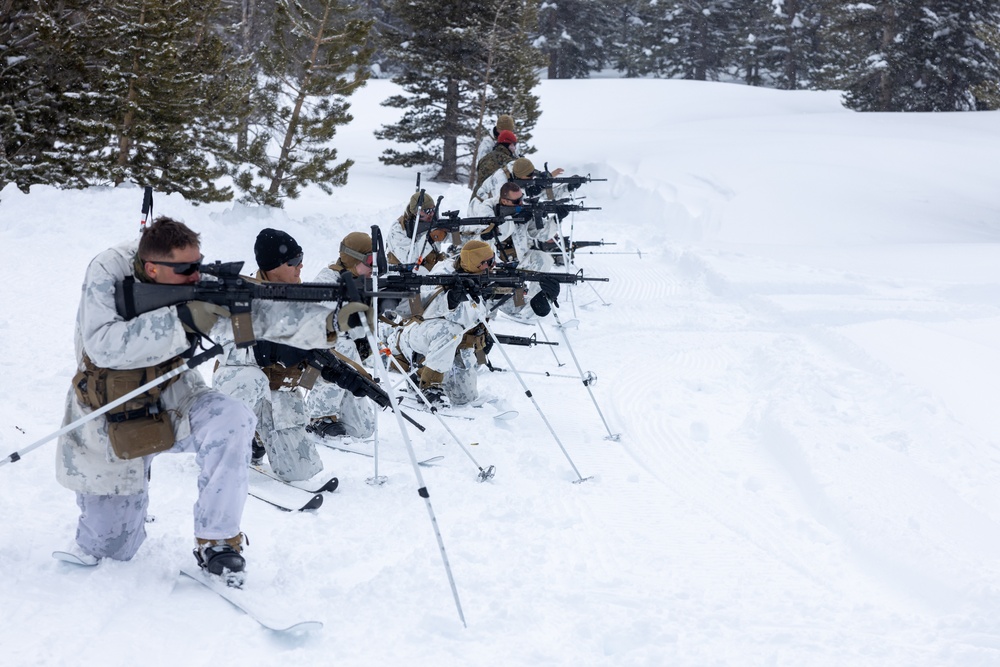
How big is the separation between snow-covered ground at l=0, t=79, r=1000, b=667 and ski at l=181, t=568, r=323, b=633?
0.16 feet

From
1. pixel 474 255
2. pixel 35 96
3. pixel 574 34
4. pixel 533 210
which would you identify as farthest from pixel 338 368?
pixel 574 34

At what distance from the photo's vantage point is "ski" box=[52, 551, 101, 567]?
3611 mm

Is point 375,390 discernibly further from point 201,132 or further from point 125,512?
point 201,132

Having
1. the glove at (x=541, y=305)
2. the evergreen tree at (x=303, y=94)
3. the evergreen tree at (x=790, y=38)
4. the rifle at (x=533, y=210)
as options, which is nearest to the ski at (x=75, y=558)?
the glove at (x=541, y=305)

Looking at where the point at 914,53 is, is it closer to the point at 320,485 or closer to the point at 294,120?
the point at 294,120

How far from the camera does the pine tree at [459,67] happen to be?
2033 cm

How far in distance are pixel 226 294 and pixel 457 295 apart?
306 centimetres

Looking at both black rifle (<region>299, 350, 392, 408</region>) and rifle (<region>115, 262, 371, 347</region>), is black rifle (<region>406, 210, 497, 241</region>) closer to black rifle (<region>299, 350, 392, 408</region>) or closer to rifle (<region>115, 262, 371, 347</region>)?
black rifle (<region>299, 350, 392, 408</region>)

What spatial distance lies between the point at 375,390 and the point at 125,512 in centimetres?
166

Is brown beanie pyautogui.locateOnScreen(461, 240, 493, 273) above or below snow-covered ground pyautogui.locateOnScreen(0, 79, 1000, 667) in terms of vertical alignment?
above

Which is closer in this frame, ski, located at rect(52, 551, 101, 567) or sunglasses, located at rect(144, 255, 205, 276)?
sunglasses, located at rect(144, 255, 205, 276)

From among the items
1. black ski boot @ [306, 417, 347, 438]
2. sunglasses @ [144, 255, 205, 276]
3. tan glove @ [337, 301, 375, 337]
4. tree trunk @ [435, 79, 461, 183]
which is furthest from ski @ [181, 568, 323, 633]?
tree trunk @ [435, 79, 461, 183]

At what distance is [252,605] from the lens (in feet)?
11.6

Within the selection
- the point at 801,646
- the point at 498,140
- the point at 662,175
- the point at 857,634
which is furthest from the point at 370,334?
the point at 662,175
